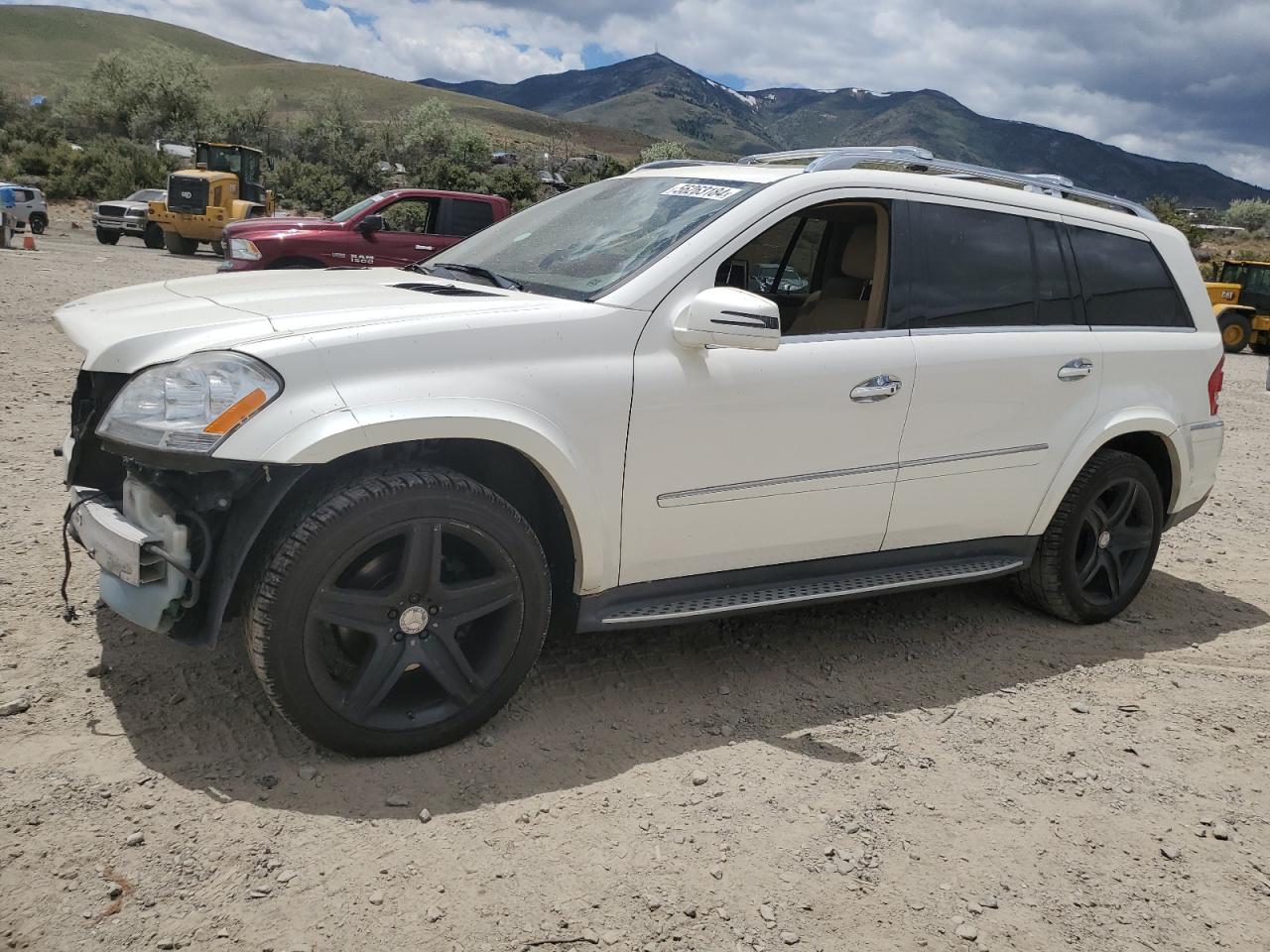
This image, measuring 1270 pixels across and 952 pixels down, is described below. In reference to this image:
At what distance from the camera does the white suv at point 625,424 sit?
8.89 ft

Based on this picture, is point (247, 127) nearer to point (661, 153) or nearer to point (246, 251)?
point (661, 153)

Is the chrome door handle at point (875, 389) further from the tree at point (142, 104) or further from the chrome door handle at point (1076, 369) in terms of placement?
the tree at point (142, 104)

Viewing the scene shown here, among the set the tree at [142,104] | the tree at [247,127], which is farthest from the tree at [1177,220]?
the tree at [142,104]

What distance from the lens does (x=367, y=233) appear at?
12273 mm

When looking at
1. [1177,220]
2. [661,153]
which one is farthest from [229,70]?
[1177,220]

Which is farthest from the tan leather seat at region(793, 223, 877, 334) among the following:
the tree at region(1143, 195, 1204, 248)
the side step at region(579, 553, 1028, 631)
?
the tree at region(1143, 195, 1204, 248)

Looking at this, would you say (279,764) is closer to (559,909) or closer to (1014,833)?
(559,909)

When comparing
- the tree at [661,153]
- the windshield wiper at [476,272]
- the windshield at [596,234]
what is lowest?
the windshield wiper at [476,272]

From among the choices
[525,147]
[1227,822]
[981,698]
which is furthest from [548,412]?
[525,147]

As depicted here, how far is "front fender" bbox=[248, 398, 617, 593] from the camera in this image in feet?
8.57

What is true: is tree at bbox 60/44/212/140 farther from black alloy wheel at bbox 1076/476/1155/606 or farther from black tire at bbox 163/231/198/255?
black alloy wheel at bbox 1076/476/1155/606

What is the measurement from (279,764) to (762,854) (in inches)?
55.4

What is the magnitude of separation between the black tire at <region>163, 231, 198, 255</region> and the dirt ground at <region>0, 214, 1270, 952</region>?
2208cm

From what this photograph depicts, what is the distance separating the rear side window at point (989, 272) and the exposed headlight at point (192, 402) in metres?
2.37
